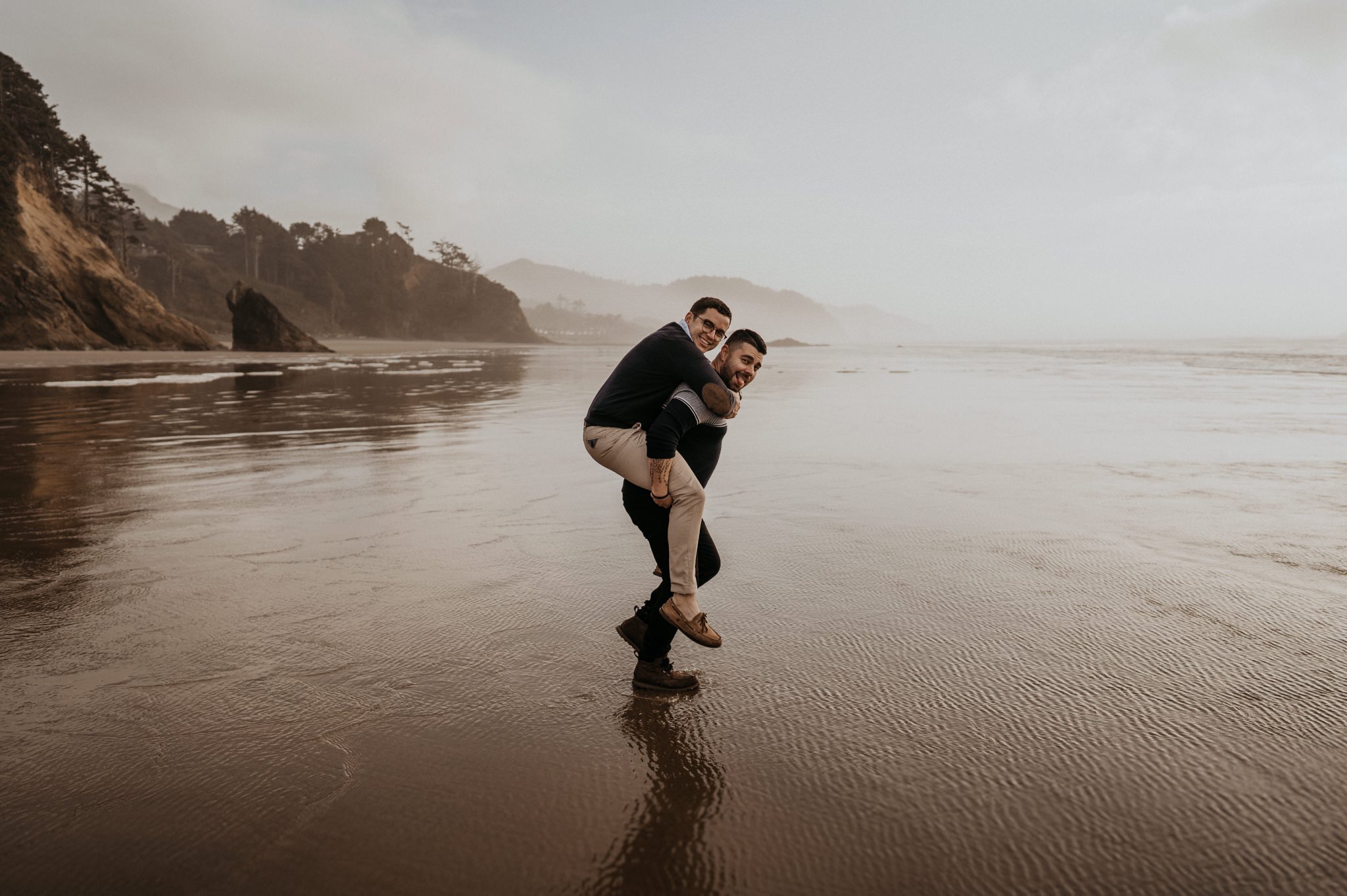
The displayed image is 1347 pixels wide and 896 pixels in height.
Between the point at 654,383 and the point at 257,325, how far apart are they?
5165cm

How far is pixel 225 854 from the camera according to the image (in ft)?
6.62

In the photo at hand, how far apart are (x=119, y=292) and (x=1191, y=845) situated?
50.3 m

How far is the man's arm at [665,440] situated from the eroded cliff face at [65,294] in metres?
42.8

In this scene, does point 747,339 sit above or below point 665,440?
above

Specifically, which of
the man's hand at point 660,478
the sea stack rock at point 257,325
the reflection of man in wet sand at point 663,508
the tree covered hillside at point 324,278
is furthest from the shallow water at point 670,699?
the tree covered hillside at point 324,278

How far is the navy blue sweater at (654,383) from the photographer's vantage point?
3012 millimetres

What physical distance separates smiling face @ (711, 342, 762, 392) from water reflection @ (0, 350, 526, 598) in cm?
406

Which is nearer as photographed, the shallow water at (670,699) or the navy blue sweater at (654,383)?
the shallow water at (670,699)

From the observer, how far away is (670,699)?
301 cm

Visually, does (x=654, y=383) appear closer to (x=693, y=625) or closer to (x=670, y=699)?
(x=693, y=625)

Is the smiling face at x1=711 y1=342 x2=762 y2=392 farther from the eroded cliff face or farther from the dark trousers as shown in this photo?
the eroded cliff face

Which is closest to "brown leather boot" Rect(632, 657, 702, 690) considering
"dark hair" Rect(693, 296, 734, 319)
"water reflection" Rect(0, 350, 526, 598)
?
"dark hair" Rect(693, 296, 734, 319)

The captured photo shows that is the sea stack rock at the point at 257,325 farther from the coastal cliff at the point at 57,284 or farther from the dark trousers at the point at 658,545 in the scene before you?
the dark trousers at the point at 658,545

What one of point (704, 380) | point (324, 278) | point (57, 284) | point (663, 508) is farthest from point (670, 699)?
point (324, 278)
